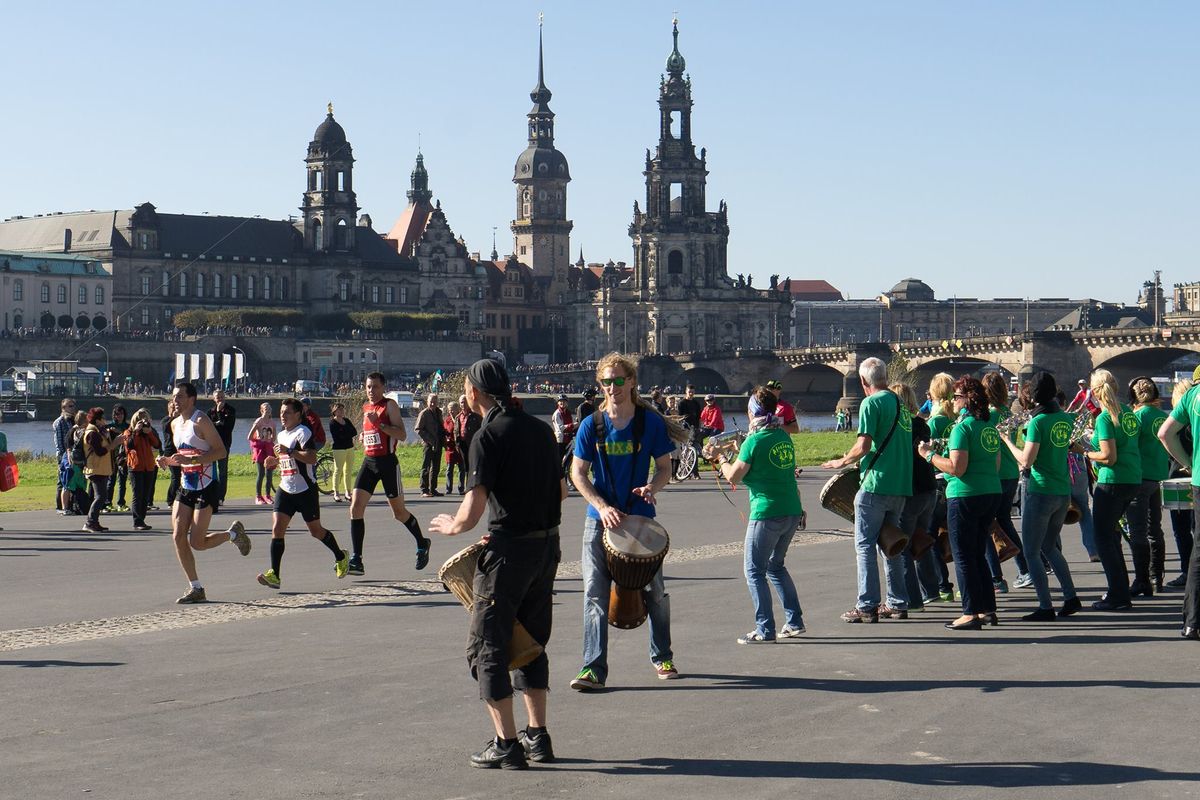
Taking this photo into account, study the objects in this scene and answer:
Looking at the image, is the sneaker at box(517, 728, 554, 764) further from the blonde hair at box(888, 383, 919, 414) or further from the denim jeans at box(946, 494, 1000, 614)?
Answer: the blonde hair at box(888, 383, 919, 414)

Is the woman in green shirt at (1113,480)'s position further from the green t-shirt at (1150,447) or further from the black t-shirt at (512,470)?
the black t-shirt at (512,470)

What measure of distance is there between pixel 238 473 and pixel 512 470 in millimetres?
24835

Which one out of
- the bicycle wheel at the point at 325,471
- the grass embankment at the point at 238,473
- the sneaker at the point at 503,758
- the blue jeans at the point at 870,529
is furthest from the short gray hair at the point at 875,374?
the bicycle wheel at the point at 325,471

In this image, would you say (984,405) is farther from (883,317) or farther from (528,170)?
(883,317)

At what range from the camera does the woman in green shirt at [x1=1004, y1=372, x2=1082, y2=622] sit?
11.4m

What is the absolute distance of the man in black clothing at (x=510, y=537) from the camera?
744cm

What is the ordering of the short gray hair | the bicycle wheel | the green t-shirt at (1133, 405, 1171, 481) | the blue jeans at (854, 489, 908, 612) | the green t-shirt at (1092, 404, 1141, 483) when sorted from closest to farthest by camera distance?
1. the short gray hair
2. the blue jeans at (854, 489, 908, 612)
3. the green t-shirt at (1092, 404, 1141, 483)
4. the green t-shirt at (1133, 405, 1171, 481)
5. the bicycle wheel

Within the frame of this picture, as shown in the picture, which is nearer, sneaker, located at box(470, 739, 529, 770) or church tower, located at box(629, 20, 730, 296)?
sneaker, located at box(470, 739, 529, 770)

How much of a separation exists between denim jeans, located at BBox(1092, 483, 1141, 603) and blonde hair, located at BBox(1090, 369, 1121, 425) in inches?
18.5

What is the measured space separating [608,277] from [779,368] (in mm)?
23296

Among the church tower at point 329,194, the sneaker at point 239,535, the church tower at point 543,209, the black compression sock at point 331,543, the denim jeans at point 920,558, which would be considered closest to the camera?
the denim jeans at point 920,558

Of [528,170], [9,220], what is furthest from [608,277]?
[9,220]

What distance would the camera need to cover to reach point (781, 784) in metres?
6.99

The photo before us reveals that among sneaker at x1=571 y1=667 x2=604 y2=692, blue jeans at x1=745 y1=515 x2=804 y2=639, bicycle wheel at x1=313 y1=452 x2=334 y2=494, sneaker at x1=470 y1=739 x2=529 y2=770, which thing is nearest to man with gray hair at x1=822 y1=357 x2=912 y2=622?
blue jeans at x1=745 y1=515 x2=804 y2=639
